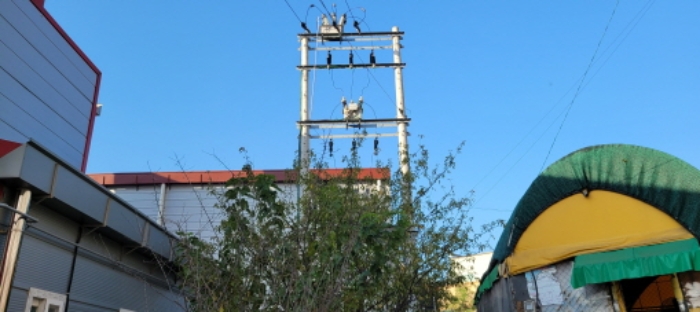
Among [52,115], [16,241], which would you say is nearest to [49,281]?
[16,241]

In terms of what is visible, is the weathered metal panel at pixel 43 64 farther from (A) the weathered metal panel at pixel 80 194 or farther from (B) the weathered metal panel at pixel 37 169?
(B) the weathered metal panel at pixel 37 169

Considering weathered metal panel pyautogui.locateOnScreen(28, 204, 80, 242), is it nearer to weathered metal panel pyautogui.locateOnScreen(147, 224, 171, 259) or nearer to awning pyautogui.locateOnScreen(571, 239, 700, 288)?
weathered metal panel pyautogui.locateOnScreen(147, 224, 171, 259)

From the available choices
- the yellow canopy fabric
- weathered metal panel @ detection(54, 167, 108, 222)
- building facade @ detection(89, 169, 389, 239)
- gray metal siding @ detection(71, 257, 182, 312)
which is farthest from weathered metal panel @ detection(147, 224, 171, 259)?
building facade @ detection(89, 169, 389, 239)

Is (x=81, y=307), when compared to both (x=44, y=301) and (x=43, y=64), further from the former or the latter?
(x=43, y=64)

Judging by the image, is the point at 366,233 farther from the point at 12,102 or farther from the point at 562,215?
the point at 12,102

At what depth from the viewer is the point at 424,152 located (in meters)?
11.3

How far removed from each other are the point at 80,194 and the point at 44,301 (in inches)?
52.5

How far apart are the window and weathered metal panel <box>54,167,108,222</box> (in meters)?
1.05

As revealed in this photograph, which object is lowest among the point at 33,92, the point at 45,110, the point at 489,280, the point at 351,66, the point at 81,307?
the point at 81,307

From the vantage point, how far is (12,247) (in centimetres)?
543

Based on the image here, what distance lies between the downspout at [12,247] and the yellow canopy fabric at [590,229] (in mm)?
7589

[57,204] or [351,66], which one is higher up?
[351,66]

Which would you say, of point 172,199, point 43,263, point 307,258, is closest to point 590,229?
point 307,258

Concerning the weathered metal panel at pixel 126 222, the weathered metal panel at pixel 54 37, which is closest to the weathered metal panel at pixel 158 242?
the weathered metal panel at pixel 126 222
